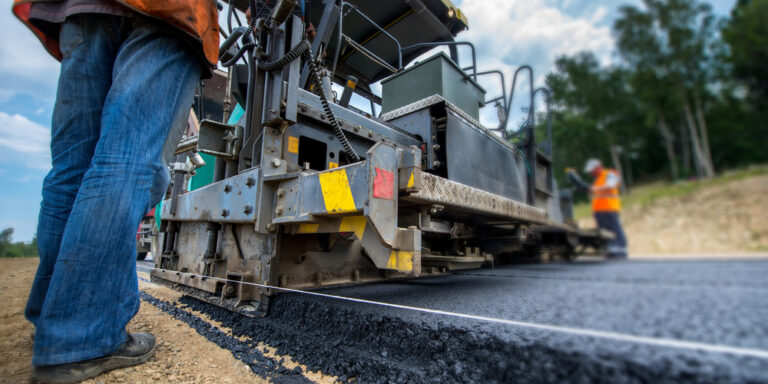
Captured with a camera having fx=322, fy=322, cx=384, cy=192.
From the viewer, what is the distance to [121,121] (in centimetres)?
126

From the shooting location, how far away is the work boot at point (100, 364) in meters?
1.06

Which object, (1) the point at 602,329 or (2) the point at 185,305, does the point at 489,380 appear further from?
(2) the point at 185,305

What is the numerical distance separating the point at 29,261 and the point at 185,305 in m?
3.94

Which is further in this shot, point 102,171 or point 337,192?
point 337,192

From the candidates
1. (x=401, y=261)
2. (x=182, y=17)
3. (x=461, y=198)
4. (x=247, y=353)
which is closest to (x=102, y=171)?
(x=182, y=17)

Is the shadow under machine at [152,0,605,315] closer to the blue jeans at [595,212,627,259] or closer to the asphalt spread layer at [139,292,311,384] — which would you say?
the blue jeans at [595,212,627,259]

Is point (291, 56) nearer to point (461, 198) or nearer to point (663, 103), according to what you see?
point (461, 198)

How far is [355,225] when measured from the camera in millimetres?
1355

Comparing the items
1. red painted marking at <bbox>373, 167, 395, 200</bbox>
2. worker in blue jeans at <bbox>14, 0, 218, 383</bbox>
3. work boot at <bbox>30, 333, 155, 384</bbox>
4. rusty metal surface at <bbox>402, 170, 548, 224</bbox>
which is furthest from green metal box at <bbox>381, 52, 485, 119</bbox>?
work boot at <bbox>30, 333, 155, 384</bbox>

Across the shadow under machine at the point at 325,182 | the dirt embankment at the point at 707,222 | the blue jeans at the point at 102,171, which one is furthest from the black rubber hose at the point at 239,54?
the dirt embankment at the point at 707,222

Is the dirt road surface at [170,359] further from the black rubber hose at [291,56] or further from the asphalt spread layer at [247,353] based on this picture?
the black rubber hose at [291,56]

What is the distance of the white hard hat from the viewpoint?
23.6 inches

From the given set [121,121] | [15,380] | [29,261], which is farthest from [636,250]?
[29,261]

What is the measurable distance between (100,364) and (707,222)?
68.1 inches
